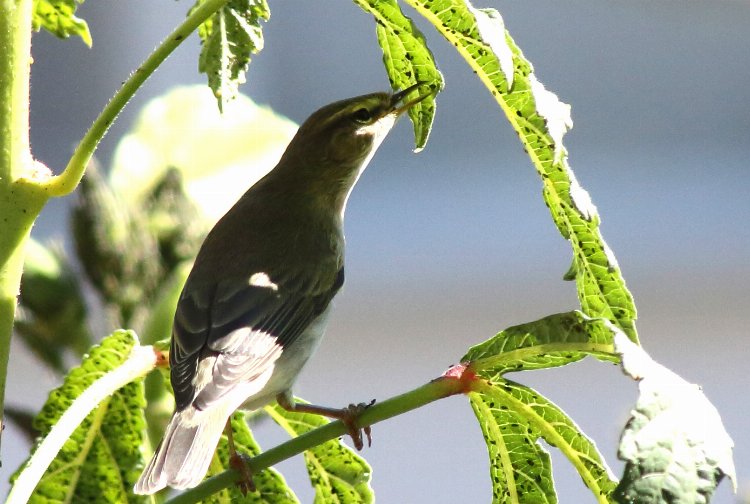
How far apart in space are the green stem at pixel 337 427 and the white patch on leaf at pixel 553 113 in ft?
0.75

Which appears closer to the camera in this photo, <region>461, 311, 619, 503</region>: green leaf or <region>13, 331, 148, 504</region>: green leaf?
<region>461, 311, 619, 503</region>: green leaf

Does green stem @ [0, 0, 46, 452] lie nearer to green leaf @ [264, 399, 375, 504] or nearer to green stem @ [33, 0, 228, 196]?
green stem @ [33, 0, 228, 196]

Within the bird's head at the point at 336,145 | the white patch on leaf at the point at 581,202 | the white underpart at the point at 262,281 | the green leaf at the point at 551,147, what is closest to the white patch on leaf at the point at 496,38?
the green leaf at the point at 551,147

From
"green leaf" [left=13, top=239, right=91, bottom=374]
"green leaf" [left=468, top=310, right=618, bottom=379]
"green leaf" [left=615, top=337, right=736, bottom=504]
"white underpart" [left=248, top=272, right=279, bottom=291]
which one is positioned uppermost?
"green leaf" [left=13, top=239, right=91, bottom=374]

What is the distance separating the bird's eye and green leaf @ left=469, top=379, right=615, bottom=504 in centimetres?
95

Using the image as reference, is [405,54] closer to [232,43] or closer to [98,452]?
[232,43]

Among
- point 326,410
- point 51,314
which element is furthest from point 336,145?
point 326,410

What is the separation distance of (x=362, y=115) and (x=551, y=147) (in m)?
1.05

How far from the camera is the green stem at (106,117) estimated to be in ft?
3.30

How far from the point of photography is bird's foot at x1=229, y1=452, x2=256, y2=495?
111 cm

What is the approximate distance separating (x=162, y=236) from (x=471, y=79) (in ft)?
20.3

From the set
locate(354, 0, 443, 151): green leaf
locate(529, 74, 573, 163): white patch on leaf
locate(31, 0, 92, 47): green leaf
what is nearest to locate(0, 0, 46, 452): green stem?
locate(31, 0, 92, 47): green leaf

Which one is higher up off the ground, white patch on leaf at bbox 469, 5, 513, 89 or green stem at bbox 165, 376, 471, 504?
white patch on leaf at bbox 469, 5, 513, 89

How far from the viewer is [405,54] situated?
1.22m
